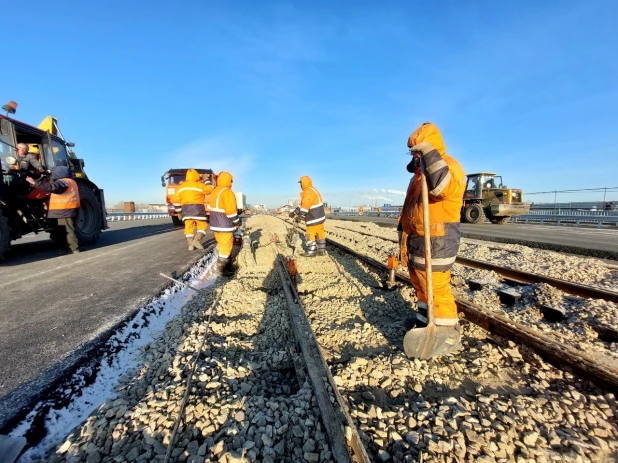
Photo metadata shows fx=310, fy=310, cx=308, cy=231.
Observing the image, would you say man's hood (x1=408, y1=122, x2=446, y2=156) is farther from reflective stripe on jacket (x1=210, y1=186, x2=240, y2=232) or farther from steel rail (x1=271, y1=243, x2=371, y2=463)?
reflective stripe on jacket (x1=210, y1=186, x2=240, y2=232)

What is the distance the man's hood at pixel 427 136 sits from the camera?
2535 mm

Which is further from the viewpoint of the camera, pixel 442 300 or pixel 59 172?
pixel 59 172

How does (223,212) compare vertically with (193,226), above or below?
above

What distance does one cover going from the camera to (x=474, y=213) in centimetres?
1764

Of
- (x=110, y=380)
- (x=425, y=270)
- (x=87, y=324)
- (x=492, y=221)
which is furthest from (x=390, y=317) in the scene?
(x=492, y=221)

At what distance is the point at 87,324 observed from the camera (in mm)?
3670

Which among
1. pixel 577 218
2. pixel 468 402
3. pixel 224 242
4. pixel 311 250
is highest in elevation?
pixel 224 242

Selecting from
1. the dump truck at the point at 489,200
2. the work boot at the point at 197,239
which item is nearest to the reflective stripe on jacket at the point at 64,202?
the work boot at the point at 197,239

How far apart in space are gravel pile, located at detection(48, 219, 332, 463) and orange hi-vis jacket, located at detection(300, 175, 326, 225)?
4048 mm

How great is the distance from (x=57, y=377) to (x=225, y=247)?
3.43m

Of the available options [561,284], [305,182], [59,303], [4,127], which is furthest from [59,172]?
[561,284]

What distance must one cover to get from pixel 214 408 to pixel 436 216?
89.6 inches

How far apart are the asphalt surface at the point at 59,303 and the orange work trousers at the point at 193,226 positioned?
1.96 ft

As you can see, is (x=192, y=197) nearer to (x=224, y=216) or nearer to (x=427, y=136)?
(x=224, y=216)
